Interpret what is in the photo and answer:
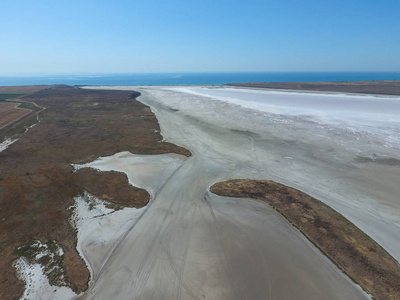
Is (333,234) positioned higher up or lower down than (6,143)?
lower down

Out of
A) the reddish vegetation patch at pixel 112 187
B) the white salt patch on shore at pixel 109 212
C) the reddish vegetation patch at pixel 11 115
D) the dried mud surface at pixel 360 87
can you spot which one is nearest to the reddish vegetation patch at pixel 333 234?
the white salt patch on shore at pixel 109 212

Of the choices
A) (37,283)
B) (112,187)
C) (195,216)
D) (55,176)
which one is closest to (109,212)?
(112,187)

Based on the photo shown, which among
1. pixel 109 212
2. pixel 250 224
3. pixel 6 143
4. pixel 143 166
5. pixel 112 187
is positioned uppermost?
pixel 6 143

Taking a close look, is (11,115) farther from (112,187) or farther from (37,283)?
(37,283)

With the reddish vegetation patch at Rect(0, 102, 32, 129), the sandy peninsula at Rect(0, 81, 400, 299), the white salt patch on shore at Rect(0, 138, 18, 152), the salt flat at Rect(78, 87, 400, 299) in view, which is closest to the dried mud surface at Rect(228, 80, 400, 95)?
the sandy peninsula at Rect(0, 81, 400, 299)

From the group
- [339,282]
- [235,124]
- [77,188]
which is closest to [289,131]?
[235,124]

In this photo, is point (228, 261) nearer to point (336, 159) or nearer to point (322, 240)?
point (322, 240)

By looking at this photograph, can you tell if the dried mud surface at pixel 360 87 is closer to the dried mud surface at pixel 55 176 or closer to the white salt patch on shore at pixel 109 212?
the dried mud surface at pixel 55 176
